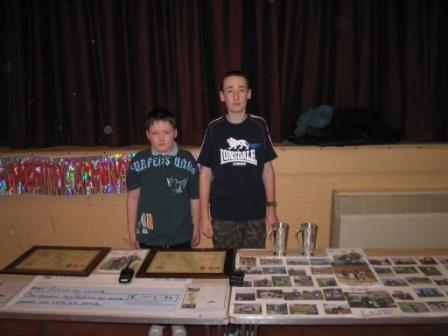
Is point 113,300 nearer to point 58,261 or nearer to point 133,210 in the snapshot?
point 58,261

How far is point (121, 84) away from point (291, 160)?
51.5 inches

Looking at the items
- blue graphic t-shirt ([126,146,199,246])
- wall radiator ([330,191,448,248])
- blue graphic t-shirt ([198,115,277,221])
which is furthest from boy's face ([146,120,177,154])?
wall radiator ([330,191,448,248])

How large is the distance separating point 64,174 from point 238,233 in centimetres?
134

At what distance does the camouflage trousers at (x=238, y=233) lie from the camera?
82.1 inches

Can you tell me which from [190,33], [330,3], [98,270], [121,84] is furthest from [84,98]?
[330,3]

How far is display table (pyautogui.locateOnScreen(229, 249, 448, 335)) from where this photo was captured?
46.7 inches

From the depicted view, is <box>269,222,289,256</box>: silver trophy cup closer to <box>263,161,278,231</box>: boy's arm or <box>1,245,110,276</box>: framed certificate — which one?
<box>263,161,278,231</box>: boy's arm

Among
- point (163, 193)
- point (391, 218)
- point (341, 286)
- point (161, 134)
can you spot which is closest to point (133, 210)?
point (163, 193)

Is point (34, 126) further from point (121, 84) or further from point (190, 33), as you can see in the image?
point (190, 33)

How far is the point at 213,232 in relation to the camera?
6.92ft

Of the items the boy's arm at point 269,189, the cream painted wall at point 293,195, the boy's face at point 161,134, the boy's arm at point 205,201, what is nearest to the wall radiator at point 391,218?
the cream painted wall at point 293,195

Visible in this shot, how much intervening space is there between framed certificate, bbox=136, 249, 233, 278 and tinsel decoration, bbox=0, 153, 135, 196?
3.61 ft

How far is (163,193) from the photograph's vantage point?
6.19ft

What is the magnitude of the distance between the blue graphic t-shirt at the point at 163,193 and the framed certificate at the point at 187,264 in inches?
10.2
